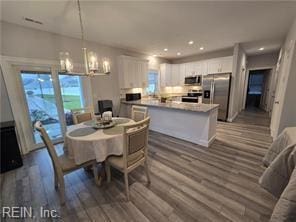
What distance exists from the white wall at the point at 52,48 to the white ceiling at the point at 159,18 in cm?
17

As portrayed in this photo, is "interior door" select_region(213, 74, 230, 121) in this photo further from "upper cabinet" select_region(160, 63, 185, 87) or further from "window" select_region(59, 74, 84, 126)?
"window" select_region(59, 74, 84, 126)

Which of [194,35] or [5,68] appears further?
[194,35]

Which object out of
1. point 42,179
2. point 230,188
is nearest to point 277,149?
point 230,188

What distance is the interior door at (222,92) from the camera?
475cm

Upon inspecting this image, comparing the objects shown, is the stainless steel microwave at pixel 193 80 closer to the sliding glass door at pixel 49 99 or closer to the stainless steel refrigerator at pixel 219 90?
the stainless steel refrigerator at pixel 219 90

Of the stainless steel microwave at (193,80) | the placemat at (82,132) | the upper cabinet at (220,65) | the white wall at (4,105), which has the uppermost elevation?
the upper cabinet at (220,65)

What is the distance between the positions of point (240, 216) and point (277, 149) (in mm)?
955

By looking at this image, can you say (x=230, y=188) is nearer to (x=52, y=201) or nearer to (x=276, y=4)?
(x=52, y=201)

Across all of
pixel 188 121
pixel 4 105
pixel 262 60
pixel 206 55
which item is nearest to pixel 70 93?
pixel 4 105

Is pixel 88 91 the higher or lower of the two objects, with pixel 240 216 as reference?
higher

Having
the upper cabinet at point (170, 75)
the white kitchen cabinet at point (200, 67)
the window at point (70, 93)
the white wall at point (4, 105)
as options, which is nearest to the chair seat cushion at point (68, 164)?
the white wall at point (4, 105)

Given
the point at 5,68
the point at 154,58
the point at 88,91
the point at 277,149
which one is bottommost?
the point at 277,149

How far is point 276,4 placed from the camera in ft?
7.32

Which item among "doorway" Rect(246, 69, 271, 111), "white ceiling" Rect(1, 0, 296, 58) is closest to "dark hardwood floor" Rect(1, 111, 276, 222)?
"white ceiling" Rect(1, 0, 296, 58)
